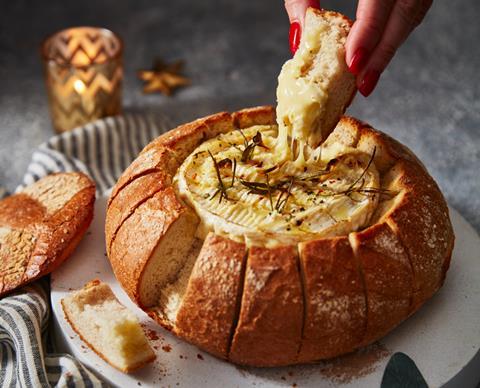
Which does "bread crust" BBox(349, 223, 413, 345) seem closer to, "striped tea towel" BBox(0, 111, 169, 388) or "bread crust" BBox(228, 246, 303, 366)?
"bread crust" BBox(228, 246, 303, 366)

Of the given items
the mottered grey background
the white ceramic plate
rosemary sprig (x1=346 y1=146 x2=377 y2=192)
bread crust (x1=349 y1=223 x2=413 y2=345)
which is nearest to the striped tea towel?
the white ceramic plate

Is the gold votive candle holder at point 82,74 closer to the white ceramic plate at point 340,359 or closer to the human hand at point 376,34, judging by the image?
the white ceramic plate at point 340,359

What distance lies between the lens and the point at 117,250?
109 inches

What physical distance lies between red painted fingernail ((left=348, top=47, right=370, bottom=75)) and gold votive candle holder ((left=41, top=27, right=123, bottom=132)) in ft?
6.15

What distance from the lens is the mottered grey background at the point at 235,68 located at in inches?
174

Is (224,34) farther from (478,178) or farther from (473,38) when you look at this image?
(478,178)

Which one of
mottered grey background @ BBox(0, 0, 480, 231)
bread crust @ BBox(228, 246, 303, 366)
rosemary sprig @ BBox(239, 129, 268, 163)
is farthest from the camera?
mottered grey background @ BBox(0, 0, 480, 231)

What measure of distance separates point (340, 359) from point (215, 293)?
50 centimetres

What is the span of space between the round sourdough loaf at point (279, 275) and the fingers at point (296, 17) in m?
0.63

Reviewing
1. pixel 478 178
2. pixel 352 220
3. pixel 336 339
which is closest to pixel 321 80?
pixel 352 220

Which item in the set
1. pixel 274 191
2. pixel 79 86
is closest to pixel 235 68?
pixel 79 86

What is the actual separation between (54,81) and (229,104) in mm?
1076

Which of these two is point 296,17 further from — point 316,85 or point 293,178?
point 293,178

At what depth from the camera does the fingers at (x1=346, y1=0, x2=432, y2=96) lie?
2.71 metres
